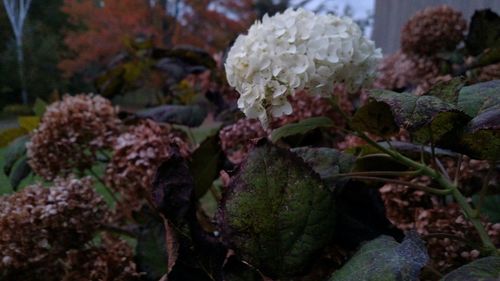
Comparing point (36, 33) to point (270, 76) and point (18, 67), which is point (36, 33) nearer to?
point (18, 67)

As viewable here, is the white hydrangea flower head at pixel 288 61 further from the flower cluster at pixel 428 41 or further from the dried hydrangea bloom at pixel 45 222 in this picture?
the flower cluster at pixel 428 41

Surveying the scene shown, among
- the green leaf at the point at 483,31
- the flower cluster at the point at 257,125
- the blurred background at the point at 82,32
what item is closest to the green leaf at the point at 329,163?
the flower cluster at the point at 257,125

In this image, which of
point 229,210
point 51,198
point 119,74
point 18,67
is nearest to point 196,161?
point 51,198

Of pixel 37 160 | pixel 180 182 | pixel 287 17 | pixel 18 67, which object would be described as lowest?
pixel 18 67

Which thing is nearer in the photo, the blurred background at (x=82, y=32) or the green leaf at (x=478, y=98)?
the green leaf at (x=478, y=98)

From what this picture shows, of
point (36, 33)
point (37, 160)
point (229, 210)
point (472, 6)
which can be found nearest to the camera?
point (229, 210)

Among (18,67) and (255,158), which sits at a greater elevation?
(255,158)
